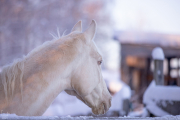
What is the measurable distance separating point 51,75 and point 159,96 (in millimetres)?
1713

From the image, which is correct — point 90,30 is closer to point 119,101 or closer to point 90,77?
point 90,77

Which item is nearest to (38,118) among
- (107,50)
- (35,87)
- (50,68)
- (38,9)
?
(35,87)

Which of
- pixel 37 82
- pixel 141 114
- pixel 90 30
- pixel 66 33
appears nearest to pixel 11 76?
pixel 37 82

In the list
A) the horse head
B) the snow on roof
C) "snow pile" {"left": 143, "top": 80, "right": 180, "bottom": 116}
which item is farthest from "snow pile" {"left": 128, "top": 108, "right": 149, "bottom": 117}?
the snow on roof

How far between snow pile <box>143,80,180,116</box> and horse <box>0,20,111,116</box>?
1059mm

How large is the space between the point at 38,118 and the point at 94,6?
12769 millimetres

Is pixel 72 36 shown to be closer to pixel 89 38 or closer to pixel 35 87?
pixel 89 38

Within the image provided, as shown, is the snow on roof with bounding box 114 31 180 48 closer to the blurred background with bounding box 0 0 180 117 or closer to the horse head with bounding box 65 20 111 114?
the blurred background with bounding box 0 0 180 117

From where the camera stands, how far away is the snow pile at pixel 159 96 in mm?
2246

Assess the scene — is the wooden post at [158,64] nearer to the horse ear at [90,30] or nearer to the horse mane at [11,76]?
the horse ear at [90,30]

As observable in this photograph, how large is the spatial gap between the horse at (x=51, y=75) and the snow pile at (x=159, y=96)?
1059 millimetres

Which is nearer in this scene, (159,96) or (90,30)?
(90,30)

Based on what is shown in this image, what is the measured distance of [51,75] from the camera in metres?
1.36

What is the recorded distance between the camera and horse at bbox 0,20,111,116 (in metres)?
1.22
